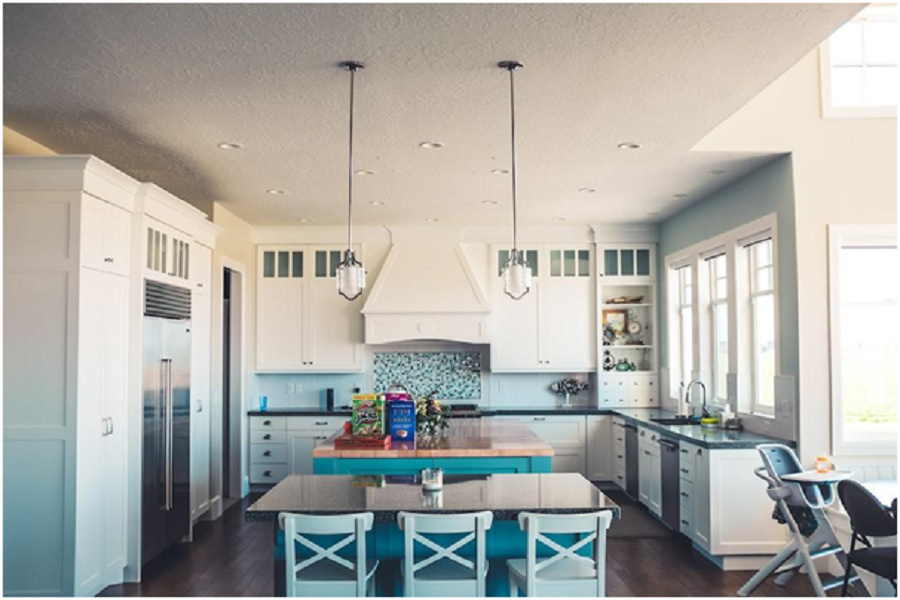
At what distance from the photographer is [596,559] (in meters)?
3.31

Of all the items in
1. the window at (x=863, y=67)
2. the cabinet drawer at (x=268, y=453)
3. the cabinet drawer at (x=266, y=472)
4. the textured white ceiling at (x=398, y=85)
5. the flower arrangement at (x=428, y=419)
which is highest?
the window at (x=863, y=67)

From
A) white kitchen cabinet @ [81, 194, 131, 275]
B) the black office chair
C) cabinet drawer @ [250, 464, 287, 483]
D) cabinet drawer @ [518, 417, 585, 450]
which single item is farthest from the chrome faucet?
white kitchen cabinet @ [81, 194, 131, 275]

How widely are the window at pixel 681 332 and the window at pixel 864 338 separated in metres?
2.63

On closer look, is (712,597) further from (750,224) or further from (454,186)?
(454,186)

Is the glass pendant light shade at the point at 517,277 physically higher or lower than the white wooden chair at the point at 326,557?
higher

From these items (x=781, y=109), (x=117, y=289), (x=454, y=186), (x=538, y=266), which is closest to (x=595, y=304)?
(x=538, y=266)

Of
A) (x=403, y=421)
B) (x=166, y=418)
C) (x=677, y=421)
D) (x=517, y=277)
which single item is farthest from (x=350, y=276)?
(x=677, y=421)

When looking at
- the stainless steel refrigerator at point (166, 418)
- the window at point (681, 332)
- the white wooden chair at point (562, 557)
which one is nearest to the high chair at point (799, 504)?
the white wooden chair at point (562, 557)

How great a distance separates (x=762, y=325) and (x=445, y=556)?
12.5 ft

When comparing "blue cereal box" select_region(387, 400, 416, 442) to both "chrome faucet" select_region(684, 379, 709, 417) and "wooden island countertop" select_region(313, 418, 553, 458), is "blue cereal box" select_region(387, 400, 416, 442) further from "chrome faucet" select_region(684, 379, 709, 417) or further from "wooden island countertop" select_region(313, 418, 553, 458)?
"chrome faucet" select_region(684, 379, 709, 417)

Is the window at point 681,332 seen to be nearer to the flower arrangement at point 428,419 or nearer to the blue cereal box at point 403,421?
the flower arrangement at point 428,419

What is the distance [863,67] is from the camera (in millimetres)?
5426

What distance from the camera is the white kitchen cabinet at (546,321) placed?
8.66m

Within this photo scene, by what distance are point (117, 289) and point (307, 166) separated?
1.59 metres
